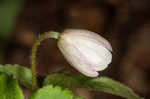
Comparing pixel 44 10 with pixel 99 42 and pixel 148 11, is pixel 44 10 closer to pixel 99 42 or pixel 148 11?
pixel 148 11

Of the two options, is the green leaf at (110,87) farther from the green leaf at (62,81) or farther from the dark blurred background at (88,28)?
the dark blurred background at (88,28)

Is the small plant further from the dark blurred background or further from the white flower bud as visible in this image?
the dark blurred background

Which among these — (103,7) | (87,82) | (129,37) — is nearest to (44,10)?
(103,7)

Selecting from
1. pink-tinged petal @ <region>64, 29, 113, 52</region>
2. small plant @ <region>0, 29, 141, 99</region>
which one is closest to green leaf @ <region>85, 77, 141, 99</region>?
small plant @ <region>0, 29, 141, 99</region>

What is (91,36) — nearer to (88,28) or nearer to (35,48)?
(35,48)

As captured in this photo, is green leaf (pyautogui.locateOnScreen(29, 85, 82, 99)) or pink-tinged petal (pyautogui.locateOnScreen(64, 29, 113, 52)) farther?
pink-tinged petal (pyautogui.locateOnScreen(64, 29, 113, 52))
